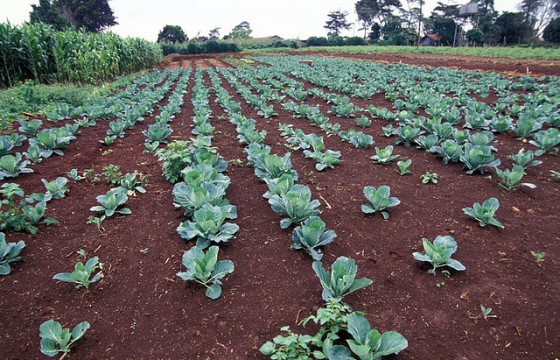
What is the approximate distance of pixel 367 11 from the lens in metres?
69.1

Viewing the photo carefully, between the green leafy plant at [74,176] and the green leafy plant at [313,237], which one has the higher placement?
the green leafy plant at [74,176]

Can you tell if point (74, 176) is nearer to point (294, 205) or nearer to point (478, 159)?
point (294, 205)

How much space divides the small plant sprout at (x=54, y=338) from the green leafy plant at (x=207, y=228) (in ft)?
3.30

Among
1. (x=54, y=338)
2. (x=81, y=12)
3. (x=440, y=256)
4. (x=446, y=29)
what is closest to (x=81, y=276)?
(x=54, y=338)

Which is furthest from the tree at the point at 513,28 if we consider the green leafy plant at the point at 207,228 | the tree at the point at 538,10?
the green leafy plant at the point at 207,228

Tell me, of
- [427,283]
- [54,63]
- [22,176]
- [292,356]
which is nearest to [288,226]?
[427,283]

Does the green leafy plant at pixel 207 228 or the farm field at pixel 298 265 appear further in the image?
the green leafy plant at pixel 207 228

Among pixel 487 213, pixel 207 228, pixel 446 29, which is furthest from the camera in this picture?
pixel 446 29

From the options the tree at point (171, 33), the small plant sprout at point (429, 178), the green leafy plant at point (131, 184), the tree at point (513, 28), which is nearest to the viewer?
the green leafy plant at point (131, 184)

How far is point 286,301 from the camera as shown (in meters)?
2.16

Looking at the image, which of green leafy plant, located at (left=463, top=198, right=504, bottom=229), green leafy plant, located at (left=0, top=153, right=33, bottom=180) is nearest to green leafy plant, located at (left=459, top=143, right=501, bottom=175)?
green leafy plant, located at (left=463, top=198, right=504, bottom=229)

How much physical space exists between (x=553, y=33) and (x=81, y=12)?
67257mm

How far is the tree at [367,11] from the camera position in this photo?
69.4 meters

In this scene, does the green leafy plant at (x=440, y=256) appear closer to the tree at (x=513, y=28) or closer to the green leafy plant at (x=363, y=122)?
the green leafy plant at (x=363, y=122)
